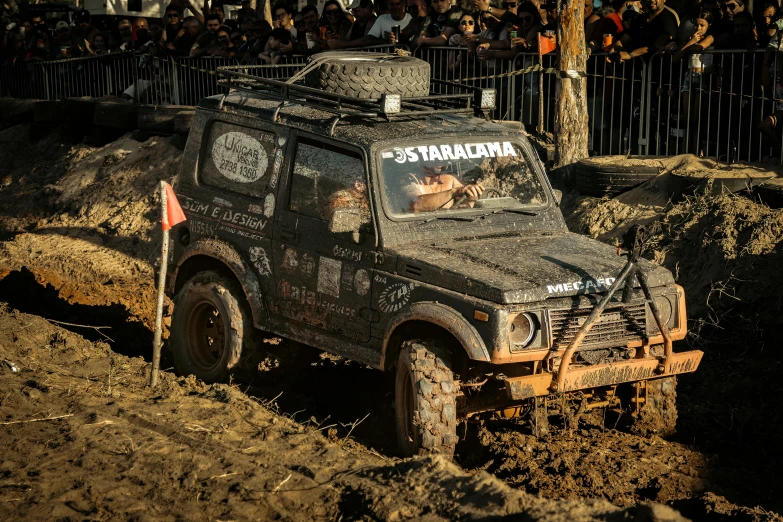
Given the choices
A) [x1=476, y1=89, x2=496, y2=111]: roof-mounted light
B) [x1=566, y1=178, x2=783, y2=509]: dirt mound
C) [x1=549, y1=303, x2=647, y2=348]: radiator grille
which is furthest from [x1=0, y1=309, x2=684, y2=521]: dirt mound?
[x1=476, y1=89, x2=496, y2=111]: roof-mounted light

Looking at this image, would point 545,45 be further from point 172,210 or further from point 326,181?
point 172,210

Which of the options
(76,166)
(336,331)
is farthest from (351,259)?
(76,166)

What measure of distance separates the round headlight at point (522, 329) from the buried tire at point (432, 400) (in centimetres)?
48

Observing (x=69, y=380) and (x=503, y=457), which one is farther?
(x=69, y=380)

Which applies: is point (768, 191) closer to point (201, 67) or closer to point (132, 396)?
point (132, 396)

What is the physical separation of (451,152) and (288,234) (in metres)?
1.35

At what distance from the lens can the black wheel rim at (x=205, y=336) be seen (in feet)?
28.6

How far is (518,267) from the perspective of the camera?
6.84 m

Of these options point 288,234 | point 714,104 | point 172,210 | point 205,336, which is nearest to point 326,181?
point 288,234

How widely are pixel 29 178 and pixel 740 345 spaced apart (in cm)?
1408

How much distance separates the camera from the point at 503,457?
7004mm

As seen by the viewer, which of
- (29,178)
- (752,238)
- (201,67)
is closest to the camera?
(752,238)

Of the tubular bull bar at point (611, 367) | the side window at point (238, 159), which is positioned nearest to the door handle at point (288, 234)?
the side window at point (238, 159)

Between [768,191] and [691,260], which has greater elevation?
[768,191]
